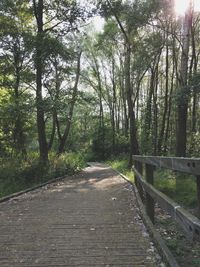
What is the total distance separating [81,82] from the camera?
47.3 meters

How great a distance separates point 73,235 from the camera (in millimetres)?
5559

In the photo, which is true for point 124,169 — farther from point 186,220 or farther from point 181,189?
point 186,220

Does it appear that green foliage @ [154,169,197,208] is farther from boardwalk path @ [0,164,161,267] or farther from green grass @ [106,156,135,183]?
green grass @ [106,156,135,183]

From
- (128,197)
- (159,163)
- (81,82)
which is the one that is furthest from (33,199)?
(81,82)

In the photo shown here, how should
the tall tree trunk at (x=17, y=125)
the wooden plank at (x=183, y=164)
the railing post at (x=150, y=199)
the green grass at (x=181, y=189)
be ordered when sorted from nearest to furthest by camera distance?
1. the wooden plank at (x=183, y=164)
2. the railing post at (x=150, y=199)
3. the green grass at (x=181, y=189)
4. the tall tree trunk at (x=17, y=125)

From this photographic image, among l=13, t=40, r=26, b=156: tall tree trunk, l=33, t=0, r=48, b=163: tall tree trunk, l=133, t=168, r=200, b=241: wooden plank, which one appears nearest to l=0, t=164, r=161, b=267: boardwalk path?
l=133, t=168, r=200, b=241: wooden plank

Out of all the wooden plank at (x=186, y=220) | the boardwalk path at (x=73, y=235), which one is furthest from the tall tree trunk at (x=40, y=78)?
the wooden plank at (x=186, y=220)

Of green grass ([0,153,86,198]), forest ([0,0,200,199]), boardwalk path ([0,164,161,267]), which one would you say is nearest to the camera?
boardwalk path ([0,164,161,267])

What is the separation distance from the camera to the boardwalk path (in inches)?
175

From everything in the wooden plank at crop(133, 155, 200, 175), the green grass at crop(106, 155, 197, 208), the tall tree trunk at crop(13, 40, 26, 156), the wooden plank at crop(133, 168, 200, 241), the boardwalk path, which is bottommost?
the boardwalk path

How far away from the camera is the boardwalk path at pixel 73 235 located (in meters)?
4.45

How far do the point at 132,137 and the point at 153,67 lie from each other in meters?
9.02

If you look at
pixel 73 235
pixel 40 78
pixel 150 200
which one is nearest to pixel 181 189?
pixel 150 200

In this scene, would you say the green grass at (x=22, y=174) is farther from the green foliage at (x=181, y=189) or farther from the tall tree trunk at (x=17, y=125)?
the green foliage at (x=181, y=189)
